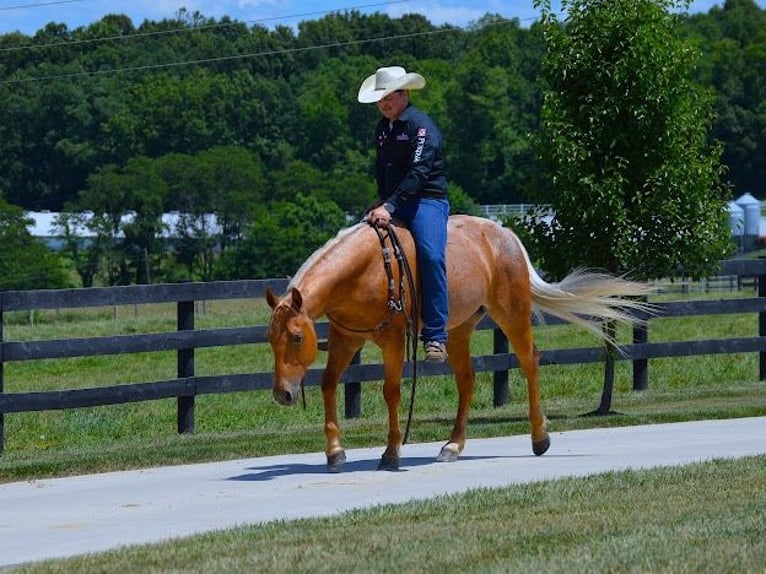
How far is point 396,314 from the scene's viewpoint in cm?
1123

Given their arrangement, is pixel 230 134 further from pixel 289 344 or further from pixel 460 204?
pixel 289 344

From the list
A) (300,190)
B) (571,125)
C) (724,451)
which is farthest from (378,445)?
(300,190)

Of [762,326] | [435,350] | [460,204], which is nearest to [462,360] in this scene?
[435,350]

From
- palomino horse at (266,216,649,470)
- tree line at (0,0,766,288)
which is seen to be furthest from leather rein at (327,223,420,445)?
tree line at (0,0,766,288)

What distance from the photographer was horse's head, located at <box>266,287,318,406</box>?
1068 cm

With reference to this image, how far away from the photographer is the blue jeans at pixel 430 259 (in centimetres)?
1133

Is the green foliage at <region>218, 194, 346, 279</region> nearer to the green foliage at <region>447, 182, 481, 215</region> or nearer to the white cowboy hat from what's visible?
the green foliage at <region>447, 182, 481, 215</region>

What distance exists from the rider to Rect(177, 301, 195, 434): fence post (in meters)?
4.08

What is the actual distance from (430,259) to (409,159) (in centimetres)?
67

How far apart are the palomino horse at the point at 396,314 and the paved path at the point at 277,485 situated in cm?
39

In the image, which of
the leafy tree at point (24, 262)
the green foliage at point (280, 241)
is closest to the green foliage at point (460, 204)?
the green foliage at point (280, 241)

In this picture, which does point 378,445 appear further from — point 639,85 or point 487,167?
point 487,167

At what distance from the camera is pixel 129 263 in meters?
71.6

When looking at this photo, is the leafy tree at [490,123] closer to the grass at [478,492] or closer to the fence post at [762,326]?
the fence post at [762,326]
